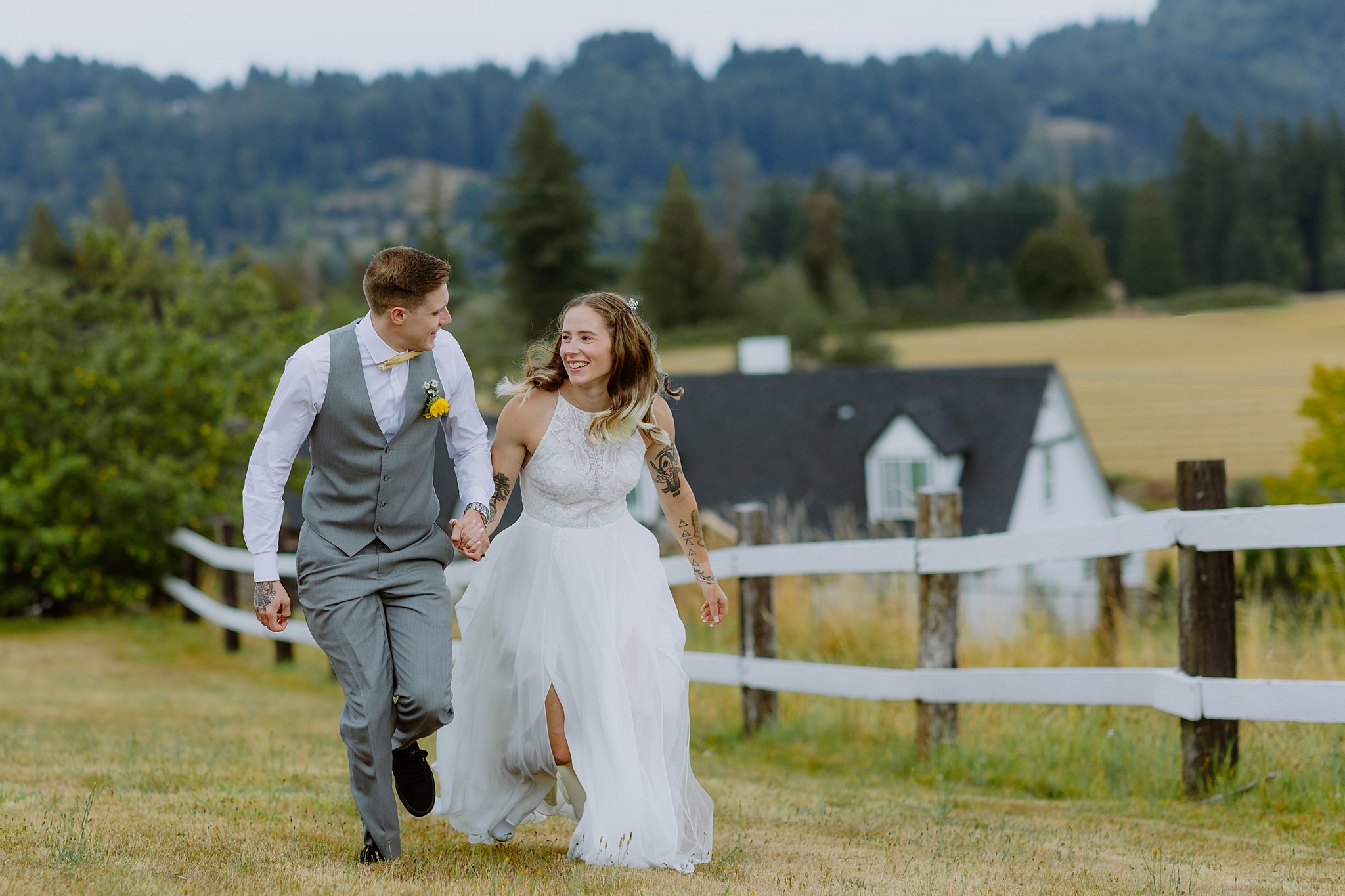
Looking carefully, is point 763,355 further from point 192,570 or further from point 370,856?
point 370,856

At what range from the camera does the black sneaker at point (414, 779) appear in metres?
4.50

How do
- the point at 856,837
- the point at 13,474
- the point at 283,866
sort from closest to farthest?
1. the point at 283,866
2. the point at 856,837
3. the point at 13,474

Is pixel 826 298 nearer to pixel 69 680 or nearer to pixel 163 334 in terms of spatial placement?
pixel 163 334

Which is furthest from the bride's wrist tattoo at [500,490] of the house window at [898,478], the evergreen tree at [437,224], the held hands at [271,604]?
the evergreen tree at [437,224]

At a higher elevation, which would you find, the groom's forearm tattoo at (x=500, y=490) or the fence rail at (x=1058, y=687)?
the groom's forearm tattoo at (x=500, y=490)

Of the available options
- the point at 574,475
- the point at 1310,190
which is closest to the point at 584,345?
the point at 574,475

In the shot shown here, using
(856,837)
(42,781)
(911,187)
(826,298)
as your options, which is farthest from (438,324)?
(911,187)

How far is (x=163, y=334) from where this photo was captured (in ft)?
56.0

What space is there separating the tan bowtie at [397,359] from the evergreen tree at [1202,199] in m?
86.1

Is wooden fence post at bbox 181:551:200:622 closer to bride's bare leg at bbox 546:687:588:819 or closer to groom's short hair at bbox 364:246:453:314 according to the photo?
bride's bare leg at bbox 546:687:588:819

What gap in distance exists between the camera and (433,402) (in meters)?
4.35

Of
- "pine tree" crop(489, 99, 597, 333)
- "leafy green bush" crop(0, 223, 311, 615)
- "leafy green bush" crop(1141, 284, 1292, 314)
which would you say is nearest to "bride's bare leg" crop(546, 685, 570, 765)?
"leafy green bush" crop(0, 223, 311, 615)

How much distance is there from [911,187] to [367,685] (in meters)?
112

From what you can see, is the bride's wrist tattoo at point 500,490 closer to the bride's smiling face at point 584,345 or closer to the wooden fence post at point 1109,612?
the bride's smiling face at point 584,345
